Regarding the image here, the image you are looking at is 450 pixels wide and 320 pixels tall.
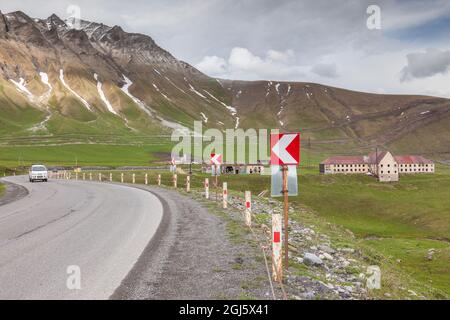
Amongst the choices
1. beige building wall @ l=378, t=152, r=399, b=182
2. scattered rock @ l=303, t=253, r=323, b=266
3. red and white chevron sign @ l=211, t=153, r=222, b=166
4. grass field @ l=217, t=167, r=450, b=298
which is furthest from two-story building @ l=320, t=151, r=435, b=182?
A: scattered rock @ l=303, t=253, r=323, b=266

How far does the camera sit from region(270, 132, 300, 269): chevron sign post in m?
9.92

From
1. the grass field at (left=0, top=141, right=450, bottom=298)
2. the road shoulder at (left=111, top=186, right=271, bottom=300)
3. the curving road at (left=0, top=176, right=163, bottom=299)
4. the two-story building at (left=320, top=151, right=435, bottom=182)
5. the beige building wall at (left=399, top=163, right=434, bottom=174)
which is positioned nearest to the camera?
the road shoulder at (left=111, top=186, right=271, bottom=300)

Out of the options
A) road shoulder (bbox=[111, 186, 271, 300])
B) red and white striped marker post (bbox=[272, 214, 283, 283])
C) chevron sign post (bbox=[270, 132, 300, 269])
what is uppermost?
chevron sign post (bbox=[270, 132, 300, 269])

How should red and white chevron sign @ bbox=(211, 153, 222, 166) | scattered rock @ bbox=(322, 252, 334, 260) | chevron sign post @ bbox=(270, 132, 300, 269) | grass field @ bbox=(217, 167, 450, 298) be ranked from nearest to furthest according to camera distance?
chevron sign post @ bbox=(270, 132, 300, 269) → scattered rock @ bbox=(322, 252, 334, 260) → red and white chevron sign @ bbox=(211, 153, 222, 166) → grass field @ bbox=(217, 167, 450, 298)

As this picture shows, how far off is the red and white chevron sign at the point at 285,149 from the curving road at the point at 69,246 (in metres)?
3.91

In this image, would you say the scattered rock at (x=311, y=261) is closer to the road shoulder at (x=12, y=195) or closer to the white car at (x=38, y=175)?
the road shoulder at (x=12, y=195)

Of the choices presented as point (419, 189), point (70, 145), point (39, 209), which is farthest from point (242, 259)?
point (70, 145)

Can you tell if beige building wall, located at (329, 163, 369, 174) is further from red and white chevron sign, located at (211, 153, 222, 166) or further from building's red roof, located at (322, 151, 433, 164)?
red and white chevron sign, located at (211, 153, 222, 166)

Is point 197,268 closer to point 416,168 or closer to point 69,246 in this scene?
point 69,246

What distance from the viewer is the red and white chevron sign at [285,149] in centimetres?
994

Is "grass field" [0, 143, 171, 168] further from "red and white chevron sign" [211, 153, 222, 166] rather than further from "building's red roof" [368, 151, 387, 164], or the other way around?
"red and white chevron sign" [211, 153, 222, 166]

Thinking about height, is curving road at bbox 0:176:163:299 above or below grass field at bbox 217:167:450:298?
above

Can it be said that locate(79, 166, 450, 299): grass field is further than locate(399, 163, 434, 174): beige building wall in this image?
No

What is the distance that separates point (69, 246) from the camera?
11.5m
